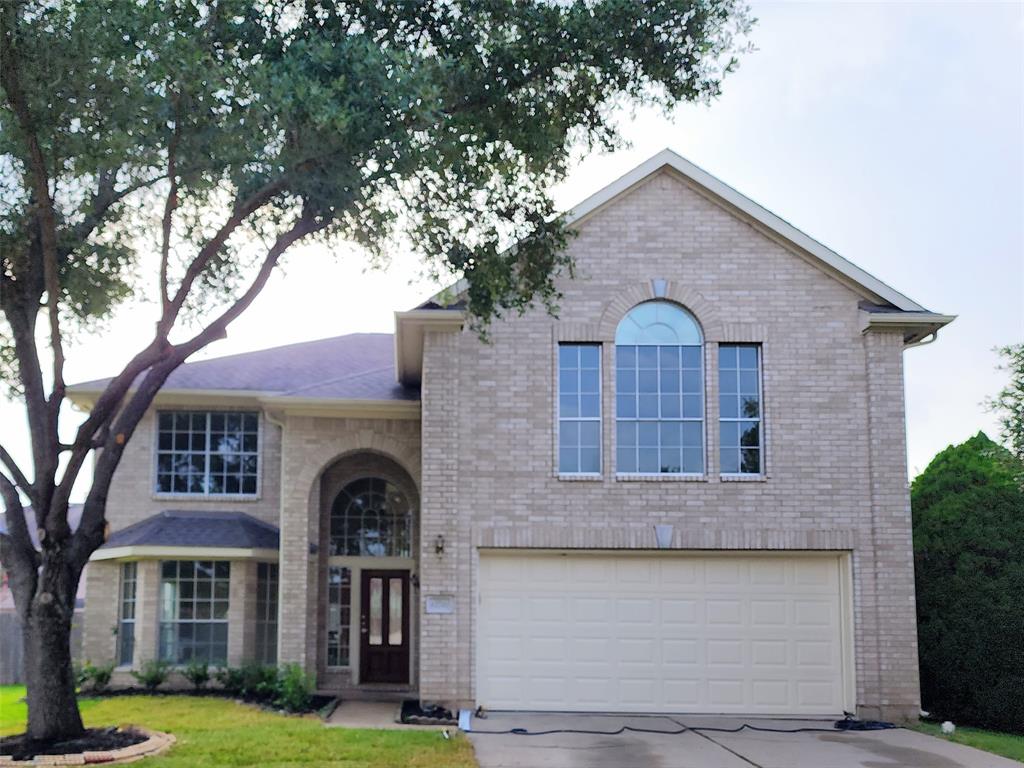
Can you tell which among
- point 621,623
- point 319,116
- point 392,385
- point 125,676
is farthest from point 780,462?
point 125,676

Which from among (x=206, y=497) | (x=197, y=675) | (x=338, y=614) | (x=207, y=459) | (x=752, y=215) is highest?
(x=752, y=215)

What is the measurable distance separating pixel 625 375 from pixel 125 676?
10124 mm

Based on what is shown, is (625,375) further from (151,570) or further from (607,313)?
(151,570)

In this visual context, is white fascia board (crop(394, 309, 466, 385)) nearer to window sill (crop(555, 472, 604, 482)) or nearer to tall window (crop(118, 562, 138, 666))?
window sill (crop(555, 472, 604, 482))

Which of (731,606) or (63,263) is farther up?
(63,263)

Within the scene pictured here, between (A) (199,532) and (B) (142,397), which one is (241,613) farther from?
(B) (142,397)

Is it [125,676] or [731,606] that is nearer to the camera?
[731,606]

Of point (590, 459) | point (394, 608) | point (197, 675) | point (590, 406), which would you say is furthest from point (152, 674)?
point (590, 406)

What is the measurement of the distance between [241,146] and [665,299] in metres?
7.57

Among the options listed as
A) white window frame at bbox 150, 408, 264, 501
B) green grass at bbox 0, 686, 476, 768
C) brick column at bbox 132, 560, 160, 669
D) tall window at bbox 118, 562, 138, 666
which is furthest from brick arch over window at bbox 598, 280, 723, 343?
tall window at bbox 118, 562, 138, 666

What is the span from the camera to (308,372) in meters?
23.4

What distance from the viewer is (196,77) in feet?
38.6

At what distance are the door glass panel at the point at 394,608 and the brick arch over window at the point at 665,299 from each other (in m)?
6.83

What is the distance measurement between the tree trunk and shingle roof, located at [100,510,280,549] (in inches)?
272
